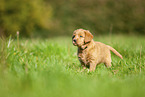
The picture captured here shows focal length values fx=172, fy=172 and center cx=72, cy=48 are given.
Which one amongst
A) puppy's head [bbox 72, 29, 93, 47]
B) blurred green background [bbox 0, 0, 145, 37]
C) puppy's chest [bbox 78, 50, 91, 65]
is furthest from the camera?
blurred green background [bbox 0, 0, 145, 37]

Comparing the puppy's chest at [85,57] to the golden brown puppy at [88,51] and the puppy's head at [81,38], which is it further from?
the puppy's head at [81,38]

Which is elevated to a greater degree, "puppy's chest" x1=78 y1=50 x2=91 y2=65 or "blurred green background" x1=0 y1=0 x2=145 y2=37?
"blurred green background" x1=0 y1=0 x2=145 y2=37

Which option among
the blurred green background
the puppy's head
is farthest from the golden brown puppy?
the blurred green background

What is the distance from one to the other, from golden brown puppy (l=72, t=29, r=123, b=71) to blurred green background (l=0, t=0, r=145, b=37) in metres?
7.71

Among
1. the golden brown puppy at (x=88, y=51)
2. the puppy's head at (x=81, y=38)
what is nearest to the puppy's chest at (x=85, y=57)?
the golden brown puppy at (x=88, y=51)

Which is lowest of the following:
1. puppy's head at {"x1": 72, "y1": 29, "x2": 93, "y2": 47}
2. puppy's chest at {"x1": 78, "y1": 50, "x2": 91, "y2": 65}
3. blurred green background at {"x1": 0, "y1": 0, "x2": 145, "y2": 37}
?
puppy's chest at {"x1": 78, "y1": 50, "x2": 91, "y2": 65}

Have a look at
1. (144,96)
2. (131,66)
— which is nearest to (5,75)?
(144,96)

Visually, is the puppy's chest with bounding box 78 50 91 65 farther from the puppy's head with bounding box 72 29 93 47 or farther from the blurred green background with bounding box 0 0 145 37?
the blurred green background with bounding box 0 0 145 37

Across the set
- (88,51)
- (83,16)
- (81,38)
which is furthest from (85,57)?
(83,16)

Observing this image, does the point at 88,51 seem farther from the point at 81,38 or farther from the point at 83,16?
the point at 83,16

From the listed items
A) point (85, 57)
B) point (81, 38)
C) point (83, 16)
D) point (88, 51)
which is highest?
point (83, 16)

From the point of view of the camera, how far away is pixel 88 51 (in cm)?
372

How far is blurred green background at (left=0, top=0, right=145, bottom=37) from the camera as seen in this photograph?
13.9 meters

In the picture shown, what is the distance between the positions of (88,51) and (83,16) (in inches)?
654
